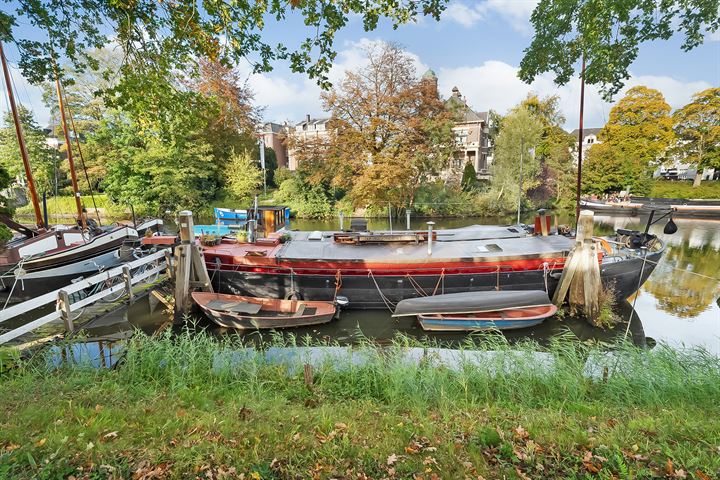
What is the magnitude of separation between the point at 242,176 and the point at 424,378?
29375mm

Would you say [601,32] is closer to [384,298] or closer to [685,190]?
[384,298]

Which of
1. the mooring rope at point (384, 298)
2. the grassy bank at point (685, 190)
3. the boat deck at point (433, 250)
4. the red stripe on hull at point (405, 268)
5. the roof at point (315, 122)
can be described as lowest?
the mooring rope at point (384, 298)

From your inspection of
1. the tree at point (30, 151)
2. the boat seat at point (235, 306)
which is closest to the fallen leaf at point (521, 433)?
the boat seat at point (235, 306)

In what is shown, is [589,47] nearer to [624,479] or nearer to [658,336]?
[624,479]

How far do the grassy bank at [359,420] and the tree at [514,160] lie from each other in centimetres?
2730

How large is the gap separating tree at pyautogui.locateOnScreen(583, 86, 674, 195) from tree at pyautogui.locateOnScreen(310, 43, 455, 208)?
19.1 meters

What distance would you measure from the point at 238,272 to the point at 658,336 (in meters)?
12.6

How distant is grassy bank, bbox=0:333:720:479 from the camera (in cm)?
276

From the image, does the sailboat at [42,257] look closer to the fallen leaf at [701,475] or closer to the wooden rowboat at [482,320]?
the wooden rowboat at [482,320]

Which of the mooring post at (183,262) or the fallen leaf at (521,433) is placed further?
the mooring post at (183,262)

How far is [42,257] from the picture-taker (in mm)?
11383

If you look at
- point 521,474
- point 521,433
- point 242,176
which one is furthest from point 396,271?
point 242,176

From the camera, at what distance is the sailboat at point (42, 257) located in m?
11.1

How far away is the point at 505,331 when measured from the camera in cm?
919
